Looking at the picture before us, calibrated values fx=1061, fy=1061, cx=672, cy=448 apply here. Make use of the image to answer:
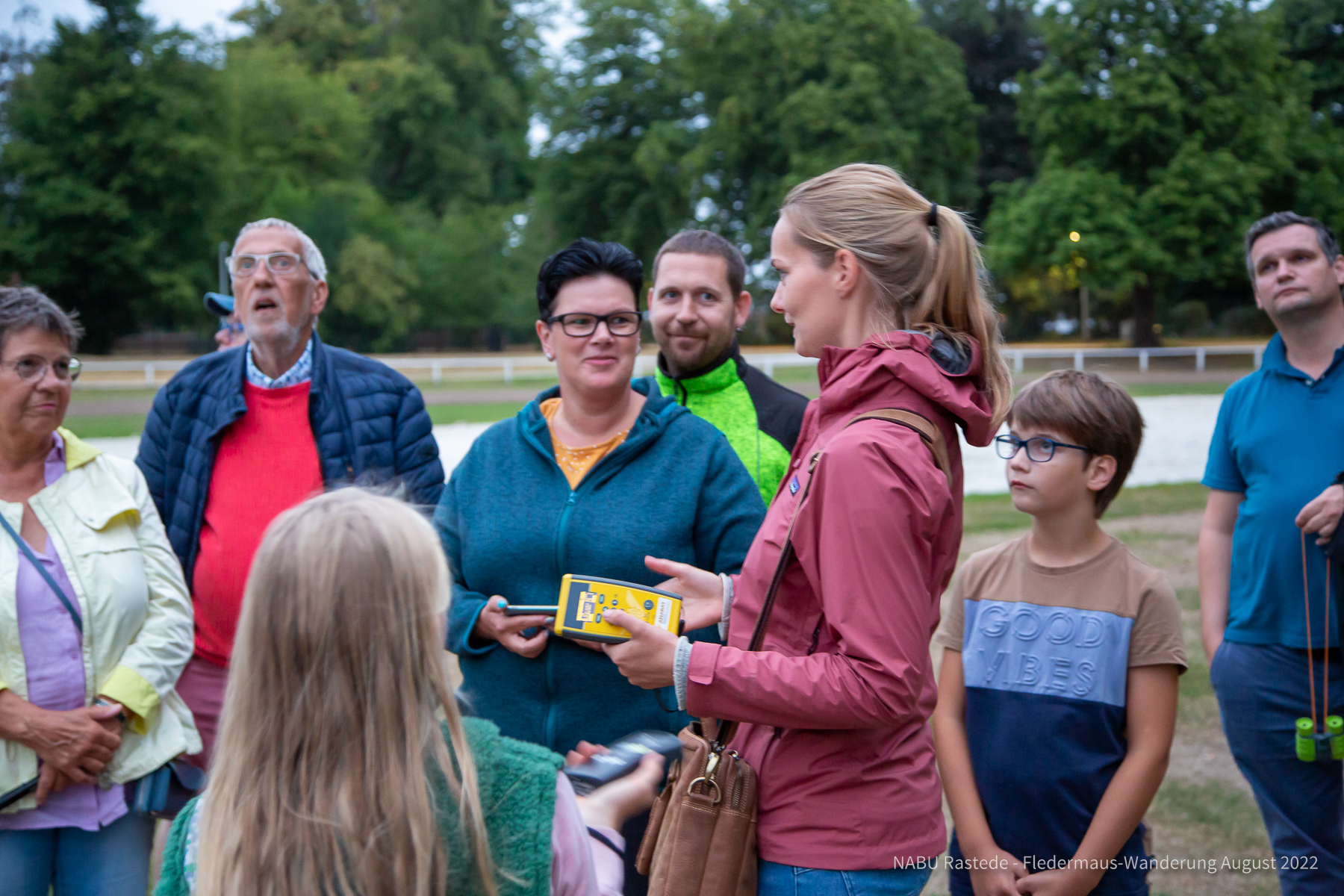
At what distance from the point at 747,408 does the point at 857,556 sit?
207 centimetres

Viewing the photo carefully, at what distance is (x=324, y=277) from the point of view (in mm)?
4031

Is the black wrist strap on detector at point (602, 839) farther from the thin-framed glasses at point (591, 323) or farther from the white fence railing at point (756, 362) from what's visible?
the white fence railing at point (756, 362)

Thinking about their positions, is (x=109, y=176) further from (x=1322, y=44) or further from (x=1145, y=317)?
(x=1322, y=44)

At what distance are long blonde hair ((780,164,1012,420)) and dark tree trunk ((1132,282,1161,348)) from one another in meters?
37.8

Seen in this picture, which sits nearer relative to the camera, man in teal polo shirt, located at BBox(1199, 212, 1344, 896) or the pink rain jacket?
the pink rain jacket

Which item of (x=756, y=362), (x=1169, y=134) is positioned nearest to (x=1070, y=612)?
(x=756, y=362)

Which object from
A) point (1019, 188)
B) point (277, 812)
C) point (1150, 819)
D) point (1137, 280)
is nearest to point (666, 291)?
point (277, 812)

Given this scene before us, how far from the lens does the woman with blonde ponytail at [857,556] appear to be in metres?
1.86

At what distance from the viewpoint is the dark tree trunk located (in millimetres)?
36562

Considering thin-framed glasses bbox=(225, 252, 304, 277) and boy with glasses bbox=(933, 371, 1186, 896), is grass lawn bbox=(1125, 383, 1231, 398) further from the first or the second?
thin-framed glasses bbox=(225, 252, 304, 277)

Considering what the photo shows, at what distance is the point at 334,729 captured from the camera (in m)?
1.60

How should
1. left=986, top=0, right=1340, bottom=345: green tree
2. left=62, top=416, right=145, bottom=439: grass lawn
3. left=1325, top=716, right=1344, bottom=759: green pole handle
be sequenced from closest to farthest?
left=1325, top=716, right=1344, bottom=759: green pole handle
left=62, top=416, right=145, bottom=439: grass lawn
left=986, top=0, right=1340, bottom=345: green tree

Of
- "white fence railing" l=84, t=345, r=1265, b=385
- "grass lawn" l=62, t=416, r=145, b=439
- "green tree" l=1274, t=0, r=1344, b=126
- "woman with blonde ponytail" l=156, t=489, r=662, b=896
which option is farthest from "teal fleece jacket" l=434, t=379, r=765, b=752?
"green tree" l=1274, t=0, r=1344, b=126

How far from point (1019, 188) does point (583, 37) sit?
66.5 ft
